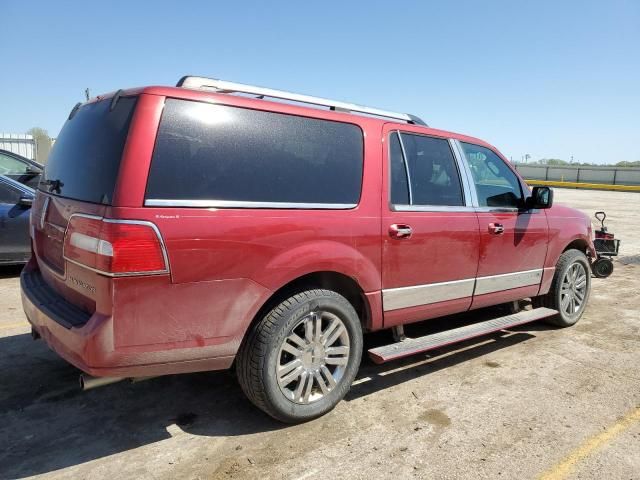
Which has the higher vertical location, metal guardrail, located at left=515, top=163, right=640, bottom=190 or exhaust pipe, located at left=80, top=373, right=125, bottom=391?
metal guardrail, located at left=515, top=163, right=640, bottom=190

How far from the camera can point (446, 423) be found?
3.16 m

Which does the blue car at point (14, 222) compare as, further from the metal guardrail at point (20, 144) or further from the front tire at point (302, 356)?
the metal guardrail at point (20, 144)

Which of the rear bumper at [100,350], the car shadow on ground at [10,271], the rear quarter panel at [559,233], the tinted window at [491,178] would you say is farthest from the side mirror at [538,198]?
the car shadow on ground at [10,271]

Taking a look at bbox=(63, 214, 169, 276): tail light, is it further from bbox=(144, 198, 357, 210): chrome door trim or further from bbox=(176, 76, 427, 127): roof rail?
bbox=(176, 76, 427, 127): roof rail

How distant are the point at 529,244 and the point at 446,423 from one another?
2.16 m

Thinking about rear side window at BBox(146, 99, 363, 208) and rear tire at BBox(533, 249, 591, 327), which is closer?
rear side window at BBox(146, 99, 363, 208)

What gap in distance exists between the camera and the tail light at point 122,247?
236 cm

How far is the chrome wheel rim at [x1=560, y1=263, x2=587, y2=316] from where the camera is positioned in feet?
17.0

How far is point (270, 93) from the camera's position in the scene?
3170mm

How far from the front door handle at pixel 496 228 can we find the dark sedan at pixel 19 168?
6764mm

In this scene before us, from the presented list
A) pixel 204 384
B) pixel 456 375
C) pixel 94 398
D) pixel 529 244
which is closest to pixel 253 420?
pixel 204 384

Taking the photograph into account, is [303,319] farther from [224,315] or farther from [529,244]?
[529,244]

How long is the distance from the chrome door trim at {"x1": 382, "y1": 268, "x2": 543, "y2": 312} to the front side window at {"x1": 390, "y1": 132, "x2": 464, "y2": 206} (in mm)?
636

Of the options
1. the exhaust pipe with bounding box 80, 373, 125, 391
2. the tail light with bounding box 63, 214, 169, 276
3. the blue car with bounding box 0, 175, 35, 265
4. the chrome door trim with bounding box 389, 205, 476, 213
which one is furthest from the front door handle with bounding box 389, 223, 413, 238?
the blue car with bounding box 0, 175, 35, 265
